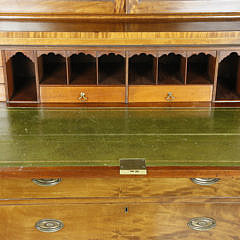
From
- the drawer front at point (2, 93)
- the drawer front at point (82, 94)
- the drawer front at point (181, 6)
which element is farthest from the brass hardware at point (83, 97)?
the drawer front at point (181, 6)

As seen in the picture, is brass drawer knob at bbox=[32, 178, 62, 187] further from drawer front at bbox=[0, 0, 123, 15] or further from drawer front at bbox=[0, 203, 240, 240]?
drawer front at bbox=[0, 0, 123, 15]

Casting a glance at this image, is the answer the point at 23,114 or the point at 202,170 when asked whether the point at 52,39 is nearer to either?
the point at 23,114

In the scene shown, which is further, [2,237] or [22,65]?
[22,65]

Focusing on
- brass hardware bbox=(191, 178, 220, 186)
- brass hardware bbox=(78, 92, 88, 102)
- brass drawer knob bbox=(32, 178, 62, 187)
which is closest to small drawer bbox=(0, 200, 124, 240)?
brass drawer knob bbox=(32, 178, 62, 187)

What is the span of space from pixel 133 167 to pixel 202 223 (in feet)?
1.46

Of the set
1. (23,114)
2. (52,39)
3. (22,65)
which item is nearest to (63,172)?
(23,114)

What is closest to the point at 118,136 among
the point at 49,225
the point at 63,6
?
the point at 49,225

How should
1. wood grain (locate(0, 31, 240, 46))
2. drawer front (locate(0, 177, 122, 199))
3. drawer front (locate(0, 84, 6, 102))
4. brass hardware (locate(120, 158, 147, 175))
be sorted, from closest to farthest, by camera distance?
brass hardware (locate(120, 158, 147, 175)) < drawer front (locate(0, 177, 122, 199)) < wood grain (locate(0, 31, 240, 46)) < drawer front (locate(0, 84, 6, 102))

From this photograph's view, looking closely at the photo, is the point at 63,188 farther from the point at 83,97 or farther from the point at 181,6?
the point at 181,6

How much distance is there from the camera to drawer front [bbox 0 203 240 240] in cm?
135

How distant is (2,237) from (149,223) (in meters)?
0.62

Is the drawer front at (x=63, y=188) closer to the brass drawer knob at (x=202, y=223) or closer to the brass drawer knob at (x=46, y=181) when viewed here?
the brass drawer knob at (x=46, y=181)

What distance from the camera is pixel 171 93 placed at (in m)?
1.85

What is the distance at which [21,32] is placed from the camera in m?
1.67
